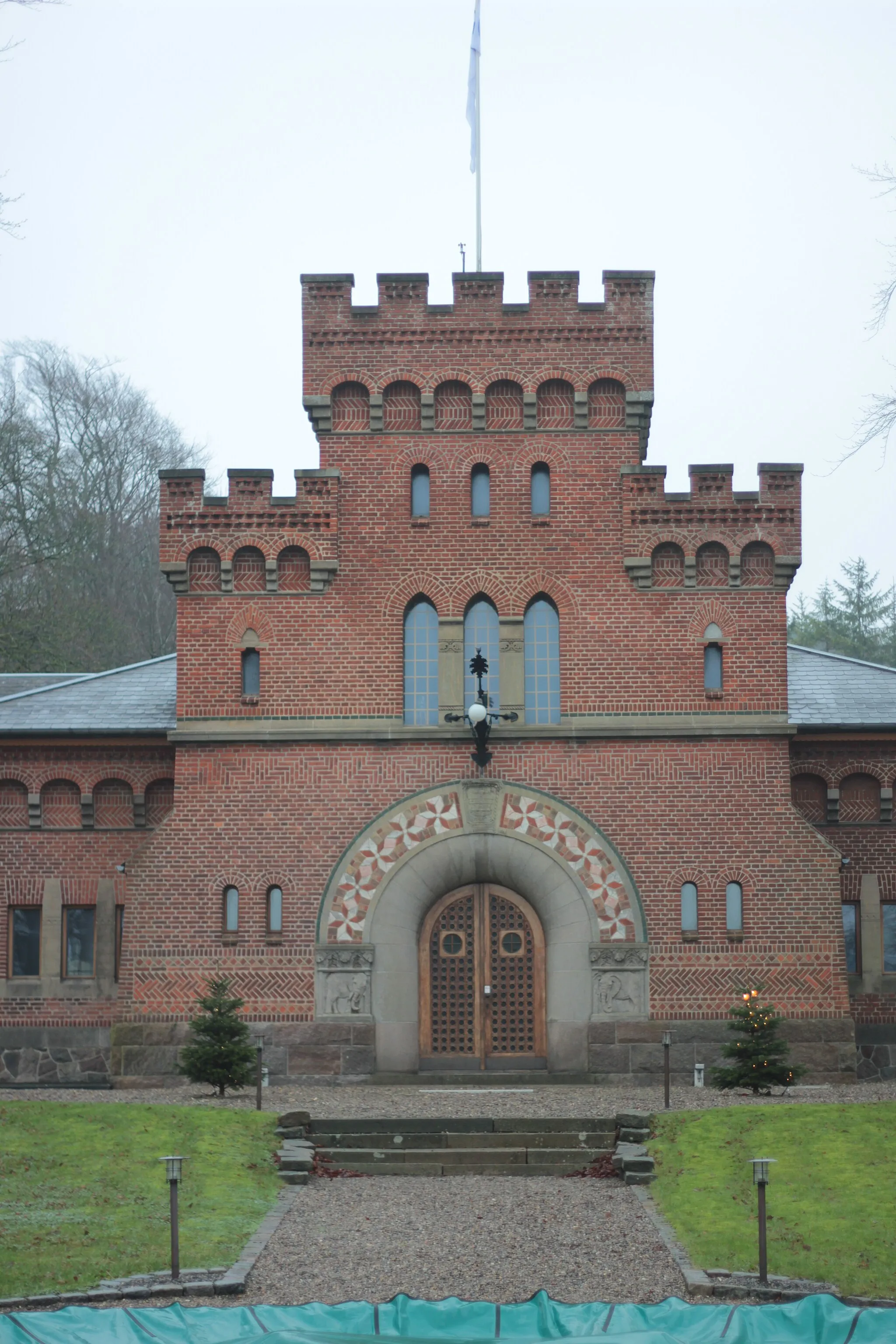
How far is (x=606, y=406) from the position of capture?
2612 cm

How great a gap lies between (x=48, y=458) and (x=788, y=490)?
3179 cm

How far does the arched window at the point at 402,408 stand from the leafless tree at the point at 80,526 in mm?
17093

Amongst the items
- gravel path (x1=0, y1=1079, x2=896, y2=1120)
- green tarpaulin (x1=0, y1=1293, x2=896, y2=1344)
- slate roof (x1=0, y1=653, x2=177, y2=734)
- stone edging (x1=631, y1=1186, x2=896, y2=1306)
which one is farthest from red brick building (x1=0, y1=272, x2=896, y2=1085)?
green tarpaulin (x1=0, y1=1293, x2=896, y2=1344)

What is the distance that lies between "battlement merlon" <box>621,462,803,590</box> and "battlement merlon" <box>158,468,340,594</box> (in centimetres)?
468

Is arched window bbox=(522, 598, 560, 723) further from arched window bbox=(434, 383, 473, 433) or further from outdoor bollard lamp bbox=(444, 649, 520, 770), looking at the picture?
arched window bbox=(434, 383, 473, 433)

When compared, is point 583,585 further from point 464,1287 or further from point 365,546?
point 464,1287

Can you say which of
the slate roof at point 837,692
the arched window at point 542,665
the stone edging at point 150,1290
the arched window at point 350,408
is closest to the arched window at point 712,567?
the arched window at point 542,665

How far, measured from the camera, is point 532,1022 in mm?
25125

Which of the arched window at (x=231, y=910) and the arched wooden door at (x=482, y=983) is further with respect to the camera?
the arched window at (x=231, y=910)

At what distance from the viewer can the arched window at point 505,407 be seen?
26.2 m

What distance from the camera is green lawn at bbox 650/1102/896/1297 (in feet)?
47.1

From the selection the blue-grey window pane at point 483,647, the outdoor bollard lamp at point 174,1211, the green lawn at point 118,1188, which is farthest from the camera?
the blue-grey window pane at point 483,647

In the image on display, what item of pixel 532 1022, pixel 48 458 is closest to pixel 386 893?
pixel 532 1022

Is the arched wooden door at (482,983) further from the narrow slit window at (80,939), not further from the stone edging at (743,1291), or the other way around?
the stone edging at (743,1291)
